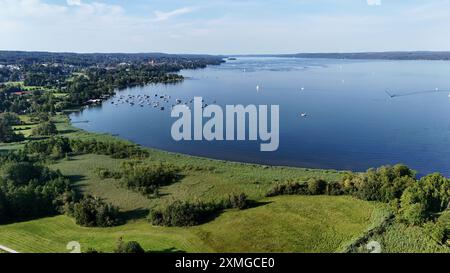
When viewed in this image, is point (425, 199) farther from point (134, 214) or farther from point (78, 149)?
point (78, 149)

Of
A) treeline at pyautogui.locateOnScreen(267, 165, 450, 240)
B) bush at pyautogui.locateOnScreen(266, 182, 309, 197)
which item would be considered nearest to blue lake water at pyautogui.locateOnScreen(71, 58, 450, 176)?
treeline at pyautogui.locateOnScreen(267, 165, 450, 240)

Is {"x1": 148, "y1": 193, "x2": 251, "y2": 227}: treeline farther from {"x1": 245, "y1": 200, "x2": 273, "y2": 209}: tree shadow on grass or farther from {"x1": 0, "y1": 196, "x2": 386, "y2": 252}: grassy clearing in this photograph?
{"x1": 245, "y1": 200, "x2": 273, "y2": 209}: tree shadow on grass

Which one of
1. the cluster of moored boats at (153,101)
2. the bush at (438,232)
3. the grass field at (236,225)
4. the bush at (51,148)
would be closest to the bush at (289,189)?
the grass field at (236,225)

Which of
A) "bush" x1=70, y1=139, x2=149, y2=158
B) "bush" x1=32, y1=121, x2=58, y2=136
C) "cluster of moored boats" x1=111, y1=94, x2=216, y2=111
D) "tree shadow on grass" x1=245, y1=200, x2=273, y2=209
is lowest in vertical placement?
"tree shadow on grass" x1=245, y1=200, x2=273, y2=209

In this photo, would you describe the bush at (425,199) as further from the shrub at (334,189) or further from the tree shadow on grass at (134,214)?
the tree shadow on grass at (134,214)

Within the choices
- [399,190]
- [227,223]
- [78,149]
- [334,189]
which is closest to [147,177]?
[227,223]
